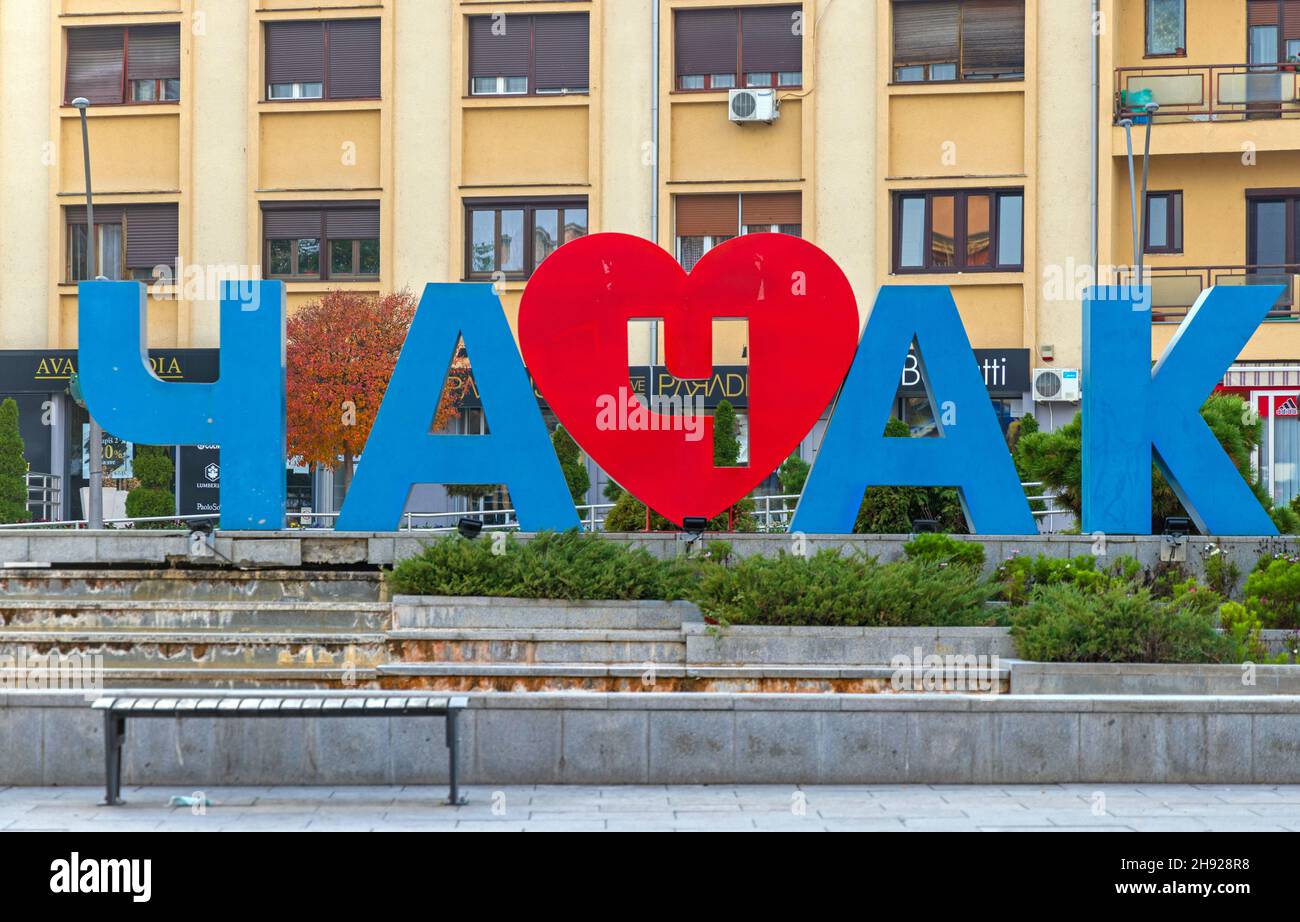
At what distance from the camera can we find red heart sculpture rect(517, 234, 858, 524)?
1481 centimetres

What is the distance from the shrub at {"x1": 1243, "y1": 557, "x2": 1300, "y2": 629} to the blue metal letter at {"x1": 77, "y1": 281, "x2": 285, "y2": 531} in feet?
29.6

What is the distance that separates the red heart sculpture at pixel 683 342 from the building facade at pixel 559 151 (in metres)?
12.9

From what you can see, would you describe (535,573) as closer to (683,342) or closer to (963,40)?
(683,342)

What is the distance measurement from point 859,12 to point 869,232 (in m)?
4.11

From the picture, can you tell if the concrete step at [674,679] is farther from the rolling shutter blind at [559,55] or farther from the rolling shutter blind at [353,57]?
the rolling shutter blind at [353,57]

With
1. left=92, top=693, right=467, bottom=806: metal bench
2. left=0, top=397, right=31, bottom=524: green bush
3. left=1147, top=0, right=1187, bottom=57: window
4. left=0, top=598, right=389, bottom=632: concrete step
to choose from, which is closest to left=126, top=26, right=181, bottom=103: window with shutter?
left=0, top=397, right=31, bottom=524: green bush

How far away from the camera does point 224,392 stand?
14.8 m

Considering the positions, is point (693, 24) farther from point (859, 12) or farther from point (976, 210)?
point (976, 210)

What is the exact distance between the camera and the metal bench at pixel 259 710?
8703 millimetres

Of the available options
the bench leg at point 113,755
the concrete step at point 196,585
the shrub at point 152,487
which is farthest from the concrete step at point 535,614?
the shrub at point 152,487

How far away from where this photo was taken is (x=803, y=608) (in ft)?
39.9

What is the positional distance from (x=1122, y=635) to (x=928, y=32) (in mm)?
19525

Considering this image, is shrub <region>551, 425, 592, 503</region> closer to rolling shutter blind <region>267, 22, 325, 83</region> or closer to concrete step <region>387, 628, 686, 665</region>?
rolling shutter blind <region>267, 22, 325, 83</region>
